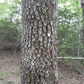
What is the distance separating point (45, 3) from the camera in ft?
5.55

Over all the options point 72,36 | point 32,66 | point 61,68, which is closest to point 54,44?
point 32,66

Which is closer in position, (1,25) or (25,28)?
(25,28)

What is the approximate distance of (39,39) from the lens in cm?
171

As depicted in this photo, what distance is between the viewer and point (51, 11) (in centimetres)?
173

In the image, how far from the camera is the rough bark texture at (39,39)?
1.70m

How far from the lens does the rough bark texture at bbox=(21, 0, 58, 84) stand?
5.57ft

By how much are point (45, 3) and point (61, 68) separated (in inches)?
236

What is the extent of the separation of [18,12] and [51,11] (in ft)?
24.1

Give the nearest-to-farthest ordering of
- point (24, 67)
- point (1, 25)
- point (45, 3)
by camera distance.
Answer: point (45, 3), point (24, 67), point (1, 25)

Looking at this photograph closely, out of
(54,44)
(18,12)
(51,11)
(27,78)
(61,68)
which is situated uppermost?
(18,12)

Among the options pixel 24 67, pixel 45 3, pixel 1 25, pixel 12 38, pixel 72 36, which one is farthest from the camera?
pixel 12 38

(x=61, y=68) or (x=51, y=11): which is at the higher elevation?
(x=51, y=11)

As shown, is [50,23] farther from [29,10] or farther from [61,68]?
[61,68]

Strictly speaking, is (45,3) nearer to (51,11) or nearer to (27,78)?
(51,11)
